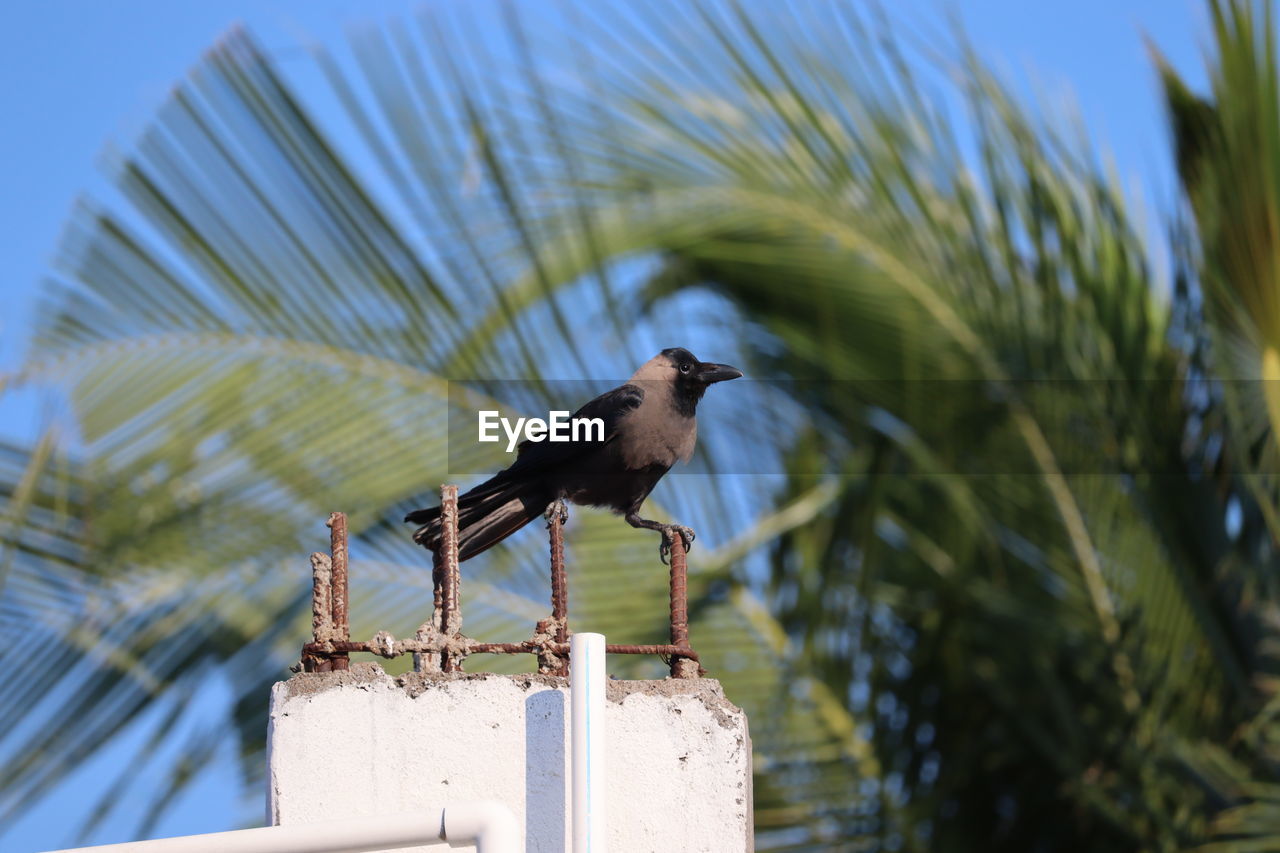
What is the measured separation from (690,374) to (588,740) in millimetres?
1931

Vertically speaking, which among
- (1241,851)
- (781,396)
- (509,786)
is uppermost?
(781,396)

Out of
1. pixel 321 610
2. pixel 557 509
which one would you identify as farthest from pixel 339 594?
pixel 557 509

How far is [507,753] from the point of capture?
357cm

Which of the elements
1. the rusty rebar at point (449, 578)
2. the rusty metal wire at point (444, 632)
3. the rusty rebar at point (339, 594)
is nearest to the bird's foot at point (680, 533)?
the rusty metal wire at point (444, 632)

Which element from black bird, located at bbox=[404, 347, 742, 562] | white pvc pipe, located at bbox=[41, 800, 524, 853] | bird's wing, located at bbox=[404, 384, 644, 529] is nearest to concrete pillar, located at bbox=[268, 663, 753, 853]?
white pvc pipe, located at bbox=[41, 800, 524, 853]

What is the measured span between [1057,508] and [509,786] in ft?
18.4

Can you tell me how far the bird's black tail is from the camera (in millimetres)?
4691

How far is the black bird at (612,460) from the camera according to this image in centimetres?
472

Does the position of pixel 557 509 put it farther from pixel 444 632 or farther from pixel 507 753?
pixel 507 753

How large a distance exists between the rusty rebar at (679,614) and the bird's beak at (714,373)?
118 cm

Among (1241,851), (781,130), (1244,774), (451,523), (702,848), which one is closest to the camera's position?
(702,848)

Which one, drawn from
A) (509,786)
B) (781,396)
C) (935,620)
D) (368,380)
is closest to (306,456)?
(368,380)

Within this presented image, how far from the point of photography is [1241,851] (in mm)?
7434

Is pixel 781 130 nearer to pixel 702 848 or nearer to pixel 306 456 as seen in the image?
pixel 306 456
